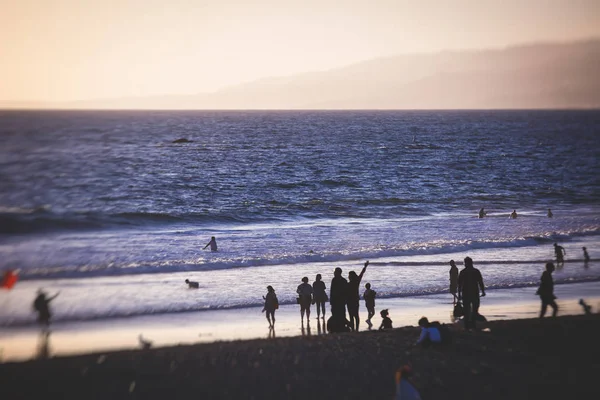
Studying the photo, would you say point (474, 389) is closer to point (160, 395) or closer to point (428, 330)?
point (428, 330)

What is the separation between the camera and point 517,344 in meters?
11.5

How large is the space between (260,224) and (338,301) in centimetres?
2176

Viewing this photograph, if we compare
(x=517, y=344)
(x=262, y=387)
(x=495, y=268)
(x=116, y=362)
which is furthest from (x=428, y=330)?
(x=495, y=268)

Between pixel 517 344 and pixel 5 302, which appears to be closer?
pixel 517 344

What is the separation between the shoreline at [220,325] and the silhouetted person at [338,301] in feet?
2.03

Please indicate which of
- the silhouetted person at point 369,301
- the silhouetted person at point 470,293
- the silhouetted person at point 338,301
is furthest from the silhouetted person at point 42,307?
the silhouetted person at point 470,293

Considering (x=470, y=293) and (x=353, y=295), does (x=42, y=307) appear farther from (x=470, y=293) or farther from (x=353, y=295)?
(x=470, y=293)

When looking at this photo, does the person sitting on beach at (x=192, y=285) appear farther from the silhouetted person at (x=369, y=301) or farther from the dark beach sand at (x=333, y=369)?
the dark beach sand at (x=333, y=369)

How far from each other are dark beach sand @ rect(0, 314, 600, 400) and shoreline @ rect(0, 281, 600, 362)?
6.32 ft

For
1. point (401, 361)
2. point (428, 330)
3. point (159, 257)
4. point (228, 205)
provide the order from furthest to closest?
point (228, 205), point (159, 257), point (428, 330), point (401, 361)

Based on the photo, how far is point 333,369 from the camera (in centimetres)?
1036

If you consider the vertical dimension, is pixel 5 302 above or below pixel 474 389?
below

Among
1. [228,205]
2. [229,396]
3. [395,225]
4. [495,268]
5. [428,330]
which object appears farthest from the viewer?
[228,205]

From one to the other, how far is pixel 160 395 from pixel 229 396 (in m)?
1.14
